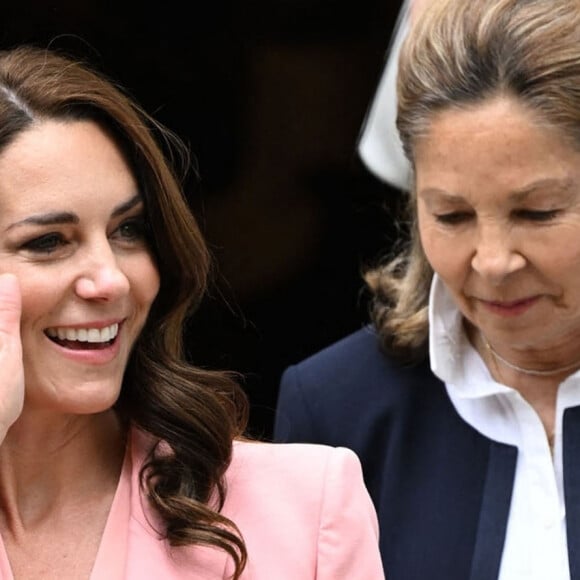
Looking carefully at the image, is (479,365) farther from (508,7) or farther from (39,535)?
(39,535)

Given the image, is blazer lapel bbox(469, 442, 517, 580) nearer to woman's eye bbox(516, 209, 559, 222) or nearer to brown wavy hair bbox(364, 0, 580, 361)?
woman's eye bbox(516, 209, 559, 222)

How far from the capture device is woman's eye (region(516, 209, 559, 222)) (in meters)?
3.68

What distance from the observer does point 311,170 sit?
196 inches

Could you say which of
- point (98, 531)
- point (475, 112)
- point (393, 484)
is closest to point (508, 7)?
point (475, 112)

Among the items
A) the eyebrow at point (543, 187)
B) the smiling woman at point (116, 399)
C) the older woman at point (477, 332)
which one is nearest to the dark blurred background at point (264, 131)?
the older woman at point (477, 332)

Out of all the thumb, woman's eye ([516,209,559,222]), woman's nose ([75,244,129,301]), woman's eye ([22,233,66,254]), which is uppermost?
woman's eye ([516,209,559,222])

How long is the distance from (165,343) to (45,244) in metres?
0.37

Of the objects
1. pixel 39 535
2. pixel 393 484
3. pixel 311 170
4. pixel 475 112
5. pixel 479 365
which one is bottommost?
pixel 39 535

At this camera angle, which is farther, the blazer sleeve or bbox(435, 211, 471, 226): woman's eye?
bbox(435, 211, 471, 226): woman's eye

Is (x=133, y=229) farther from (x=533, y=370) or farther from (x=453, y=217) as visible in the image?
(x=533, y=370)

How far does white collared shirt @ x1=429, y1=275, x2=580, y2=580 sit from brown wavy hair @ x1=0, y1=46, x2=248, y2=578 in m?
0.55

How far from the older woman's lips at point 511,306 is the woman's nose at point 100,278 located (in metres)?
0.78

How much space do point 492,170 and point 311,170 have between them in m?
1.35

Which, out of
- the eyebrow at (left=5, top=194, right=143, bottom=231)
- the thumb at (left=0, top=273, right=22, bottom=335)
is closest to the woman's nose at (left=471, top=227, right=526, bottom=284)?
the eyebrow at (left=5, top=194, right=143, bottom=231)
